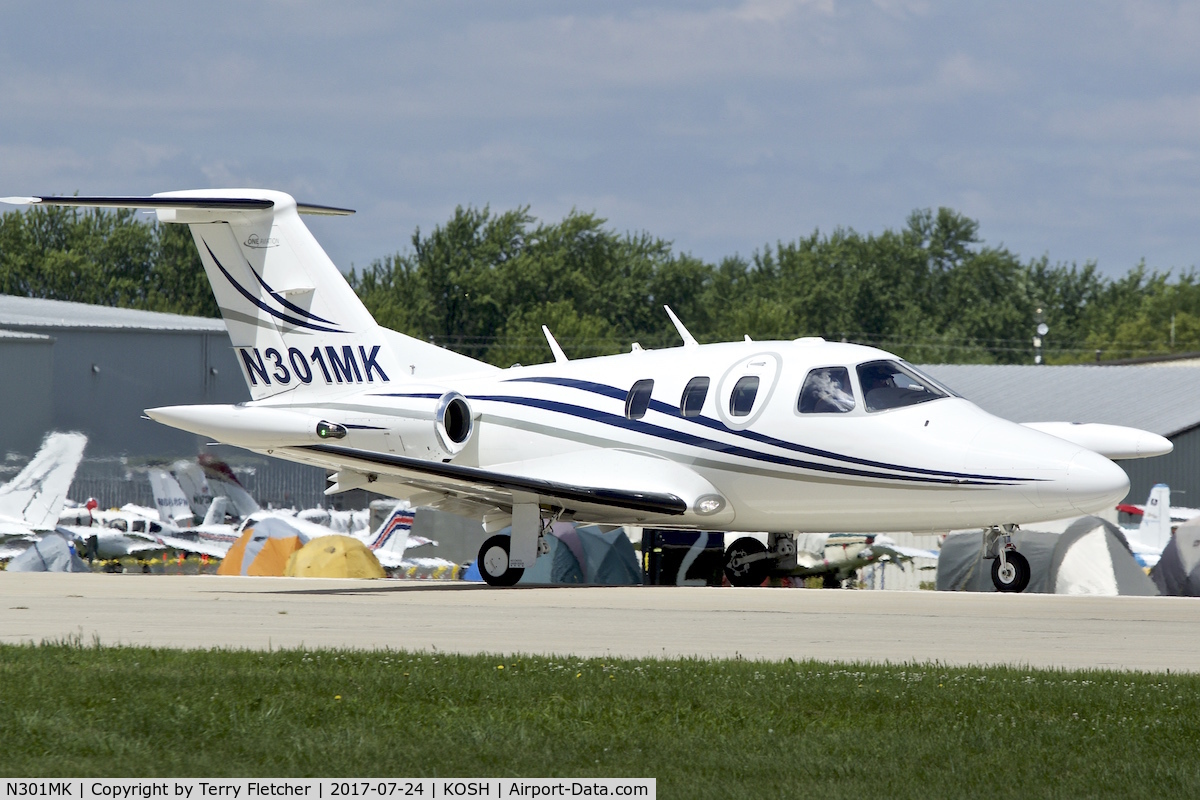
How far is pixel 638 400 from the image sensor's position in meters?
19.5

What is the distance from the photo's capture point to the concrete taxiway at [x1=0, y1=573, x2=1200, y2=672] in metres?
11.3

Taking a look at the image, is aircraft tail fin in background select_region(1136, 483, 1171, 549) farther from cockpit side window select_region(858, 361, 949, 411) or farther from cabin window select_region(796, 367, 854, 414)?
cabin window select_region(796, 367, 854, 414)

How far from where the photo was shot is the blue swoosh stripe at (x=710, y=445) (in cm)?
1756

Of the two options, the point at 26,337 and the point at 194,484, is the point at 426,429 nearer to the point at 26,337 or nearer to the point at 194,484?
the point at 194,484

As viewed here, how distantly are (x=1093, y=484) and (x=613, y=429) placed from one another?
5.86 metres

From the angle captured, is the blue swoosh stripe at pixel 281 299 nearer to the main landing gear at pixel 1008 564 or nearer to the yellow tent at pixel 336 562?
the yellow tent at pixel 336 562

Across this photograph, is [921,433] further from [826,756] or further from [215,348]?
[215,348]

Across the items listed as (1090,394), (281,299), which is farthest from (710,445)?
(1090,394)

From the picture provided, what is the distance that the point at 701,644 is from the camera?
11.7 m

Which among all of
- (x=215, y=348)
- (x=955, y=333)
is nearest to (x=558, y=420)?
(x=215, y=348)

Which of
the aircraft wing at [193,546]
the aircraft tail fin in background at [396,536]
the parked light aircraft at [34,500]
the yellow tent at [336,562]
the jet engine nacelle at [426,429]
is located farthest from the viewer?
the aircraft wing at [193,546]

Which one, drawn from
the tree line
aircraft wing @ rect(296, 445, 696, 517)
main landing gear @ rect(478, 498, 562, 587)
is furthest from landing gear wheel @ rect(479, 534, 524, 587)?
the tree line

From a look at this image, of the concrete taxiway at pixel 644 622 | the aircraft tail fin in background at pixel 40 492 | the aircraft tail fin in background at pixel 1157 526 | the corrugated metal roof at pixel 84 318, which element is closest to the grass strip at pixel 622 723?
the concrete taxiway at pixel 644 622

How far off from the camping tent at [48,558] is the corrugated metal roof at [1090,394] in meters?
30.0
